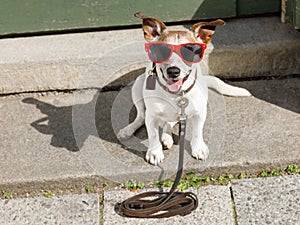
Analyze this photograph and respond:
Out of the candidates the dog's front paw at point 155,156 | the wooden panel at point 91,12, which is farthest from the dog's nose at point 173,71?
the wooden panel at point 91,12

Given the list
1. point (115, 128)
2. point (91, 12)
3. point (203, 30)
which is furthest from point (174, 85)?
point (91, 12)

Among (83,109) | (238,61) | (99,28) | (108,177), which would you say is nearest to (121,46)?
(99,28)

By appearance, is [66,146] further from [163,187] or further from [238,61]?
[238,61]

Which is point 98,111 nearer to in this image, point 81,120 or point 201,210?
point 81,120

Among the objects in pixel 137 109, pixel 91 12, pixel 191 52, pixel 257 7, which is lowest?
pixel 137 109

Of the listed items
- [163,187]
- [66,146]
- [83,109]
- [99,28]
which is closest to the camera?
[163,187]

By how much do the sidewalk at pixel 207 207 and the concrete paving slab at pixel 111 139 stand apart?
0.12 m

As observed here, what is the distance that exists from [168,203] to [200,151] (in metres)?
0.44

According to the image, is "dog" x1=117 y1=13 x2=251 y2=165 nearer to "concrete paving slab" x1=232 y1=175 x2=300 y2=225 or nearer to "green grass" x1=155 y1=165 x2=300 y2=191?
"green grass" x1=155 y1=165 x2=300 y2=191

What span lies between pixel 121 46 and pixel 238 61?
34.1 inches

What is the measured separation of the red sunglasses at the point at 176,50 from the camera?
124 inches

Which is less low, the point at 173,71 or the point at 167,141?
the point at 173,71

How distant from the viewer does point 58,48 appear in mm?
4328

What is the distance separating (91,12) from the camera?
4340 mm
